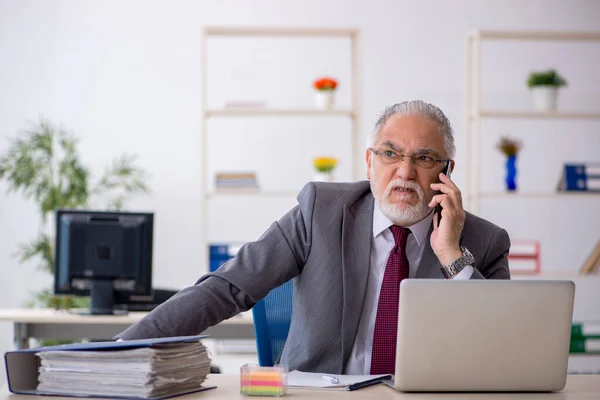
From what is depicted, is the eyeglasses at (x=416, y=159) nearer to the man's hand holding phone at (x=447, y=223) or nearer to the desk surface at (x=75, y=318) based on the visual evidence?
the man's hand holding phone at (x=447, y=223)

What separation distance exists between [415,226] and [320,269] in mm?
272

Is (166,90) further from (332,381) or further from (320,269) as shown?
(332,381)

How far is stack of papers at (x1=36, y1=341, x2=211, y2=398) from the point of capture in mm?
1408

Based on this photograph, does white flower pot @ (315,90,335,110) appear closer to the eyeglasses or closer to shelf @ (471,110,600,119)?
shelf @ (471,110,600,119)

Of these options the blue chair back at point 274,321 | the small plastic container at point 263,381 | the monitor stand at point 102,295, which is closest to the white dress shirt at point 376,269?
the blue chair back at point 274,321

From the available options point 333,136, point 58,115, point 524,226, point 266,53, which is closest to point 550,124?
point 524,226

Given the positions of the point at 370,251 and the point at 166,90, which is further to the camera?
the point at 166,90

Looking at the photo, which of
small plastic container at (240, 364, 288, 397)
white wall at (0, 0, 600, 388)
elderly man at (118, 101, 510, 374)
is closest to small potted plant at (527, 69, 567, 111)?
white wall at (0, 0, 600, 388)

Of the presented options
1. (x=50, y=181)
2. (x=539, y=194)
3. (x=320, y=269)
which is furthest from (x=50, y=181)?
(x=320, y=269)

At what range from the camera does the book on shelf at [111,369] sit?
141 centimetres

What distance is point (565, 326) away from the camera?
1.53 metres

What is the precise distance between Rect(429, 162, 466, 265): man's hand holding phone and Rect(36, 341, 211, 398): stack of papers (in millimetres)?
764

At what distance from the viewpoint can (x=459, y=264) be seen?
2.02 metres

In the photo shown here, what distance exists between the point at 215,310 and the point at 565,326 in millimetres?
792
